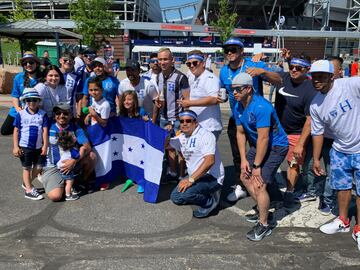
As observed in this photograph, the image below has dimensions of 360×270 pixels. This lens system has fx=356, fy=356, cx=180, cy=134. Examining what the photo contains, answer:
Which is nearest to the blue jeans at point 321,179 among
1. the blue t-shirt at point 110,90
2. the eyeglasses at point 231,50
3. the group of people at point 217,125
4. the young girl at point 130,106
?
the group of people at point 217,125

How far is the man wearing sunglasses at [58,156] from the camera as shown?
4602mm

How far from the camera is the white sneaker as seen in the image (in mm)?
4754

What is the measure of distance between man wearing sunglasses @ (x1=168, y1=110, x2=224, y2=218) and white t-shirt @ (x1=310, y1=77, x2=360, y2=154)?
4.20 ft

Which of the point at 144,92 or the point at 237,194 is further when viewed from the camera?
the point at 144,92

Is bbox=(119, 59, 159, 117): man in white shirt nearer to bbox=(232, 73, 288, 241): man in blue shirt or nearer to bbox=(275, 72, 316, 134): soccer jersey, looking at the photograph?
bbox=(232, 73, 288, 241): man in blue shirt

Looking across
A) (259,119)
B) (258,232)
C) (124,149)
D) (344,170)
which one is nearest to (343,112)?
(344,170)

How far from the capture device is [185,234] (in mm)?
3820

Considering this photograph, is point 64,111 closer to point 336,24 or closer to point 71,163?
point 71,163

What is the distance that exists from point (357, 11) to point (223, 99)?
8321cm

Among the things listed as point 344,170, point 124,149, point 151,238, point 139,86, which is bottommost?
point 151,238

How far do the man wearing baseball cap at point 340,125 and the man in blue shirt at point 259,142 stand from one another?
447 mm

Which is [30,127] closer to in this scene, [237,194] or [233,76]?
[233,76]

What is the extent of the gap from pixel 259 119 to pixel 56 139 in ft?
8.63

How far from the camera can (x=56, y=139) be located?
4652mm
